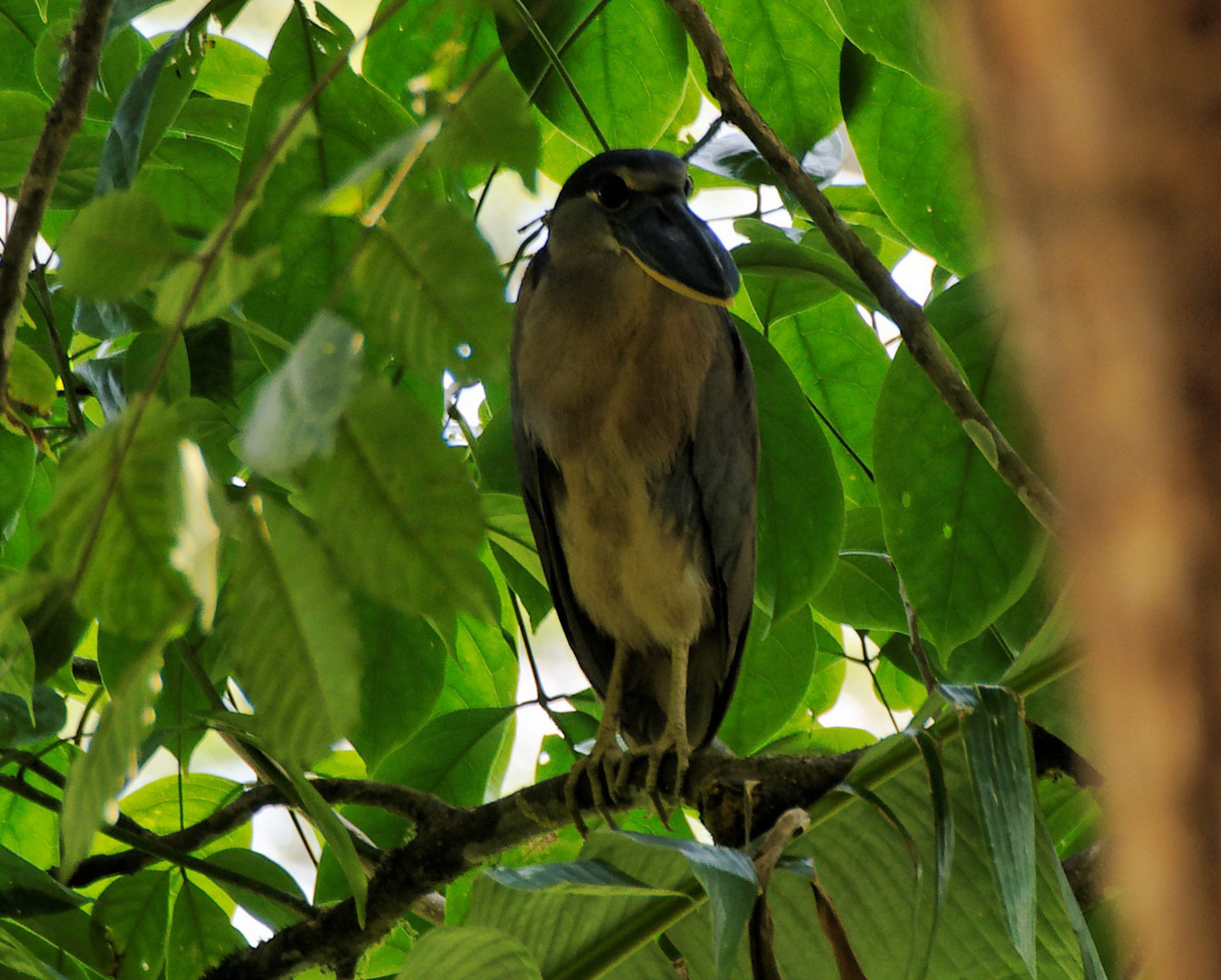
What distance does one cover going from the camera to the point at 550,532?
A: 2.02 meters

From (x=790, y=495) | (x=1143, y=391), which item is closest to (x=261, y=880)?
(x=790, y=495)

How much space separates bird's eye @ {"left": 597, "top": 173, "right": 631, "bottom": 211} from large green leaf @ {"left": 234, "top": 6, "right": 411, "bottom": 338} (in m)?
0.57

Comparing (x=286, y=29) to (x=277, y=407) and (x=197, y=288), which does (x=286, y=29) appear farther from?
(x=277, y=407)

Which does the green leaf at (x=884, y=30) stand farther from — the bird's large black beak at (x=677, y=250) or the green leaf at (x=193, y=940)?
the green leaf at (x=193, y=940)

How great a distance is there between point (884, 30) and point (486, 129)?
689mm

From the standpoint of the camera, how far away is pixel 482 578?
592mm

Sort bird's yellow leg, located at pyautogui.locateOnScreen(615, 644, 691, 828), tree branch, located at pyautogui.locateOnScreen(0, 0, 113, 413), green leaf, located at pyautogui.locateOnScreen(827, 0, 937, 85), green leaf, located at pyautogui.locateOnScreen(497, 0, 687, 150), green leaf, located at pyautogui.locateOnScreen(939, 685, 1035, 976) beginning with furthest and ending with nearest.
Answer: bird's yellow leg, located at pyautogui.locateOnScreen(615, 644, 691, 828) → green leaf, located at pyautogui.locateOnScreen(497, 0, 687, 150) → green leaf, located at pyautogui.locateOnScreen(827, 0, 937, 85) → tree branch, located at pyautogui.locateOnScreen(0, 0, 113, 413) → green leaf, located at pyautogui.locateOnScreen(939, 685, 1035, 976)

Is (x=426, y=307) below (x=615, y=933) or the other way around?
the other way around

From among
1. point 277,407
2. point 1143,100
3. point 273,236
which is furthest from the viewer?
point 273,236

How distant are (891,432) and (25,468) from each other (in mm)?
998

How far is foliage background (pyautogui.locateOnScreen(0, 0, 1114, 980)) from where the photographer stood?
59 cm

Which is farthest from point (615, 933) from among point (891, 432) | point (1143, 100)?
point (1143, 100)

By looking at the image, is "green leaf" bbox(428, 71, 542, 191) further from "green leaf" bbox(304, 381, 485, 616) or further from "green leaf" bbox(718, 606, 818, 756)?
"green leaf" bbox(718, 606, 818, 756)

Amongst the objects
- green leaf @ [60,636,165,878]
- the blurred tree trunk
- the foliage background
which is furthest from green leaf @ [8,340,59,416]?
the blurred tree trunk
